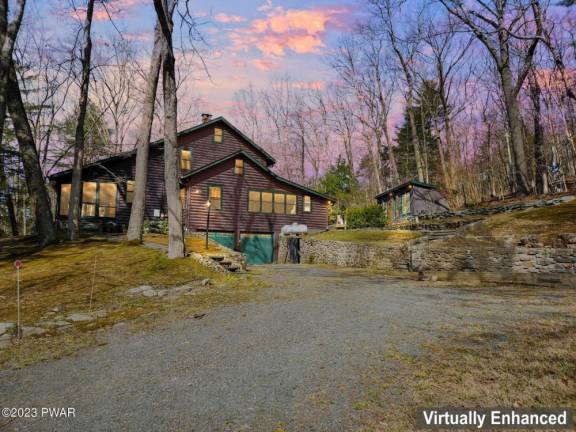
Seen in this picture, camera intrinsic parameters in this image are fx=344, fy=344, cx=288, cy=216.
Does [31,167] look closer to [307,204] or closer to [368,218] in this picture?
[307,204]

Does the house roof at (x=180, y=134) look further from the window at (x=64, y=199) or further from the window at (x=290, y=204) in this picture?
the window at (x=290, y=204)

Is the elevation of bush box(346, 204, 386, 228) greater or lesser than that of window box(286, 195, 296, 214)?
lesser

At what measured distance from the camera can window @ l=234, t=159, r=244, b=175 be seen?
2700 centimetres

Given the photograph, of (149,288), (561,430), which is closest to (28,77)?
(149,288)

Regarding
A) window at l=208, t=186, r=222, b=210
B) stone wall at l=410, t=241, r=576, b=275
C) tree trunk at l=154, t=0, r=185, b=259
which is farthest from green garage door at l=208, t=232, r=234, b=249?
stone wall at l=410, t=241, r=576, b=275

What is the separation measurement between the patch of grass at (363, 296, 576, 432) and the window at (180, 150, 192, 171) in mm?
25497

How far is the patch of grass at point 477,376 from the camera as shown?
328 cm

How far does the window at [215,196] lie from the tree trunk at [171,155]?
12665 mm

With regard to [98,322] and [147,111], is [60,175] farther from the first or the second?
[98,322]

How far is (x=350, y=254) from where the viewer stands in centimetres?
2098

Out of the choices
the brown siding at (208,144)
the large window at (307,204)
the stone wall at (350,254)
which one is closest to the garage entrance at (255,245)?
the stone wall at (350,254)

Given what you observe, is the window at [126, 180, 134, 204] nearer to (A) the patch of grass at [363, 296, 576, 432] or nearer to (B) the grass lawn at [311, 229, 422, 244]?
(B) the grass lawn at [311, 229, 422, 244]

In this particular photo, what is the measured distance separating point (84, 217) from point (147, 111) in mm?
11683

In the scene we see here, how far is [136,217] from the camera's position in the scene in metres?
15.9
